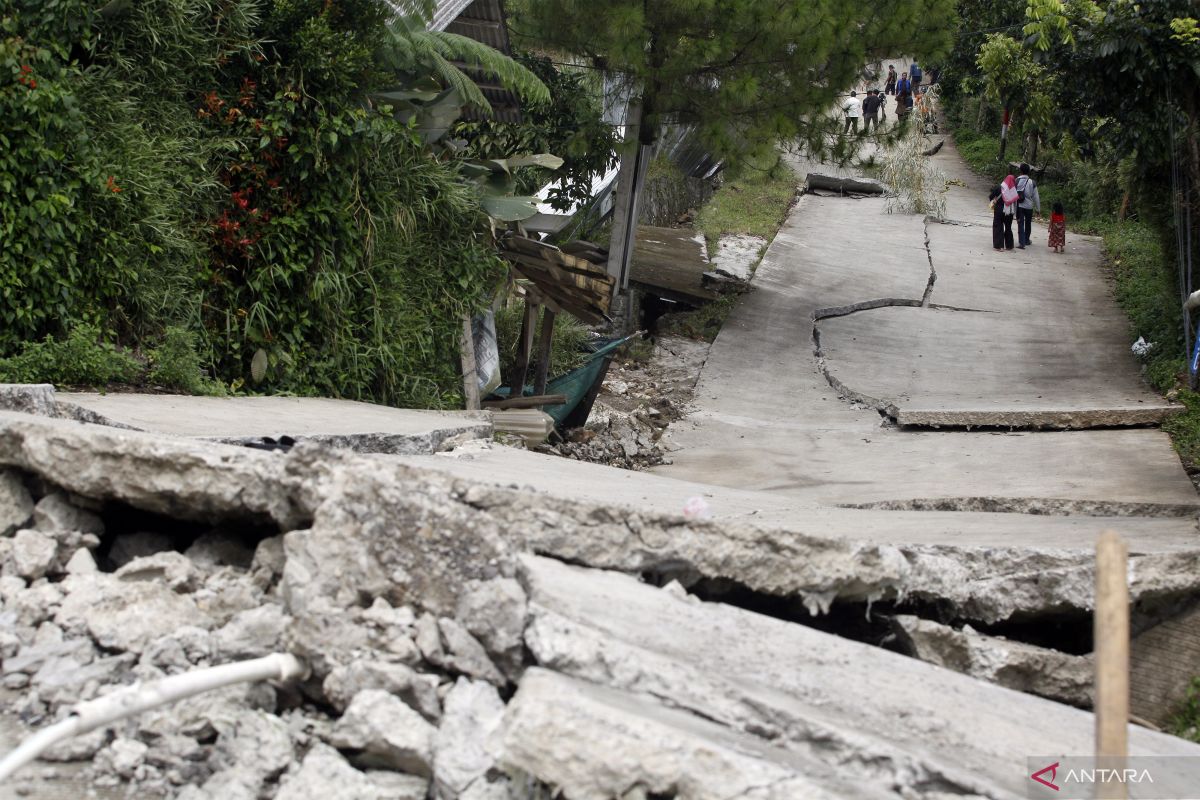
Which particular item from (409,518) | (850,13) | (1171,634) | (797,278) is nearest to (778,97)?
(850,13)

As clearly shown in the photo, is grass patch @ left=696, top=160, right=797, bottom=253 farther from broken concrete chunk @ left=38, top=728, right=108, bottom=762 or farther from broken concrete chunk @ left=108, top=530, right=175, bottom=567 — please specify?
broken concrete chunk @ left=38, top=728, right=108, bottom=762

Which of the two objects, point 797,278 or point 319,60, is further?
point 797,278

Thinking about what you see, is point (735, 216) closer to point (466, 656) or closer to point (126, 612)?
point (126, 612)

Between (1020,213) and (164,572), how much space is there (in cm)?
1689

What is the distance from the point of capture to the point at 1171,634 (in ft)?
12.8

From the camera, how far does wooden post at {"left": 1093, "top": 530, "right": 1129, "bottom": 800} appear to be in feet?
7.23

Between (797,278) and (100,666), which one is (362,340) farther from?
(797,278)

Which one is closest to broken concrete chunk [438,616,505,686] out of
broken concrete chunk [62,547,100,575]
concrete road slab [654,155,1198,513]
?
broken concrete chunk [62,547,100,575]

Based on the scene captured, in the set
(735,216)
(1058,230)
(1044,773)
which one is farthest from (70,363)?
(1058,230)

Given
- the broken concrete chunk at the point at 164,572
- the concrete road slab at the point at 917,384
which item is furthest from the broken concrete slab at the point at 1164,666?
the broken concrete chunk at the point at 164,572

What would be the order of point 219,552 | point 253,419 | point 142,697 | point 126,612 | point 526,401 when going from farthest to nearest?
point 526,401
point 253,419
point 219,552
point 126,612
point 142,697

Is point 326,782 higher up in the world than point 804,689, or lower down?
lower down

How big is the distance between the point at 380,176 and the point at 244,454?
452 cm

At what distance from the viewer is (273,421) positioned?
210 inches
